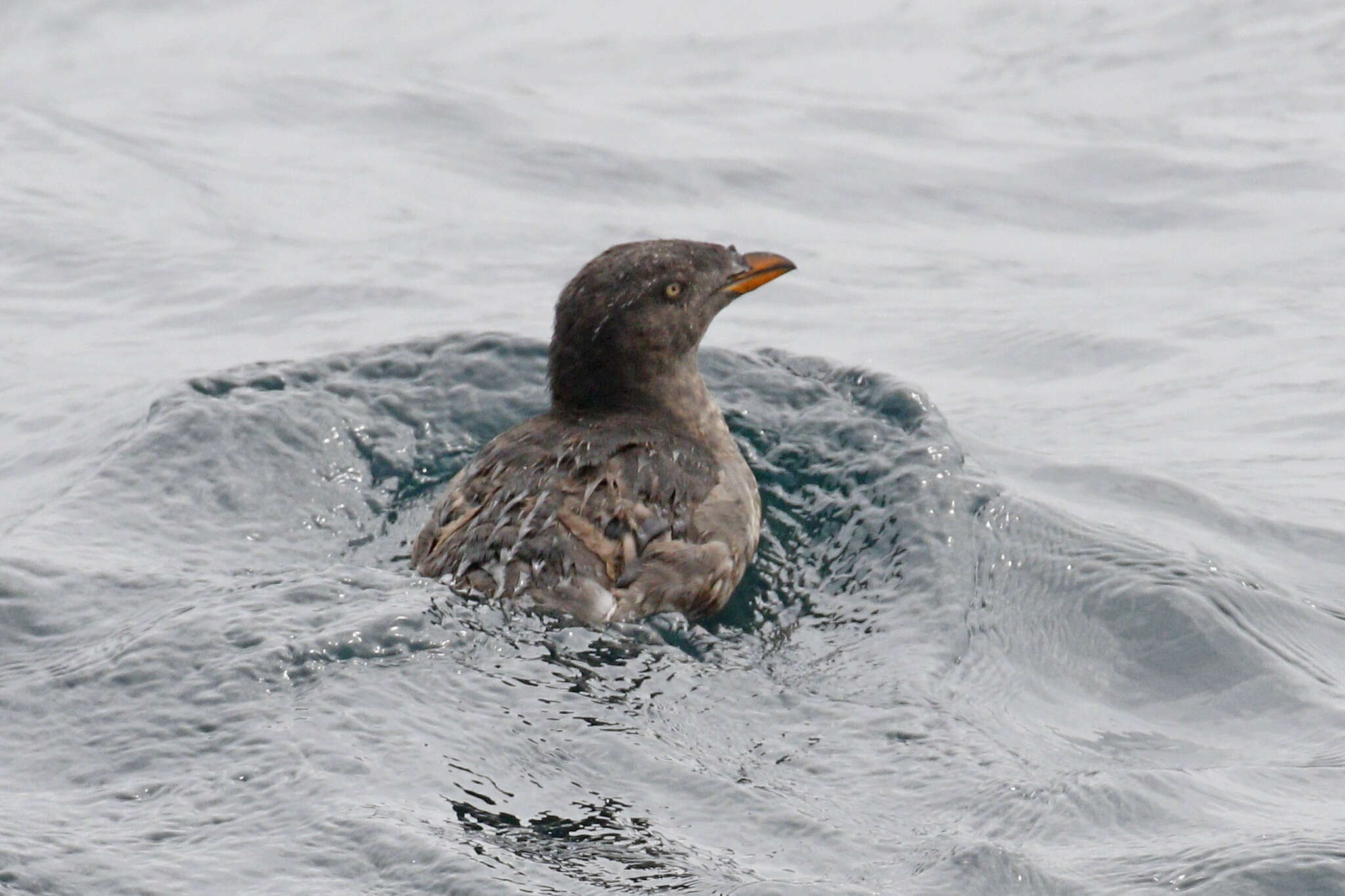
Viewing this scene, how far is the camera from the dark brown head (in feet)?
23.3

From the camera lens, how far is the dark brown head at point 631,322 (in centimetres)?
710

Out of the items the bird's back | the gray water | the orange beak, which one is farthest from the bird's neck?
the gray water

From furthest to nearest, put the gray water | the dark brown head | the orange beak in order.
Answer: the orange beak, the dark brown head, the gray water

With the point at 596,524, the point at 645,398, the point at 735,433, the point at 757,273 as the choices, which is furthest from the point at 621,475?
the point at 735,433

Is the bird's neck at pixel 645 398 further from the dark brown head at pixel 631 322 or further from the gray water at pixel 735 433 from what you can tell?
the gray water at pixel 735 433

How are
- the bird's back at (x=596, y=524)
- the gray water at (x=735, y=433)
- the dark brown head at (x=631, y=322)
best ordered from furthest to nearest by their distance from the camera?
the dark brown head at (x=631, y=322)
the bird's back at (x=596, y=524)
the gray water at (x=735, y=433)

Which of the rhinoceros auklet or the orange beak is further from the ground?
the orange beak

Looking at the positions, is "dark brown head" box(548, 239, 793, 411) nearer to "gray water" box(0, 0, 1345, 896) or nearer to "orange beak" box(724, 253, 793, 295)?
"orange beak" box(724, 253, 793, 295)

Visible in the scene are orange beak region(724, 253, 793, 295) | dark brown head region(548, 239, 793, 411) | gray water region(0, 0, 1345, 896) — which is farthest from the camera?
orange beak region(724, 253, 793, 295)

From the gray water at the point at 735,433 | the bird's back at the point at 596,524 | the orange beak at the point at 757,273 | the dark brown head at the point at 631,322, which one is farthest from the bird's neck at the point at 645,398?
the gray water at the point at 735,433

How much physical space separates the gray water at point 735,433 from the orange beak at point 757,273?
3.03 ft

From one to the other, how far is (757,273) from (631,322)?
0.67 metres

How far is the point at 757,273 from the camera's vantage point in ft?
24.6

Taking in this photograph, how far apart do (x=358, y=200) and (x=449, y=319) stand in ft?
8.36
